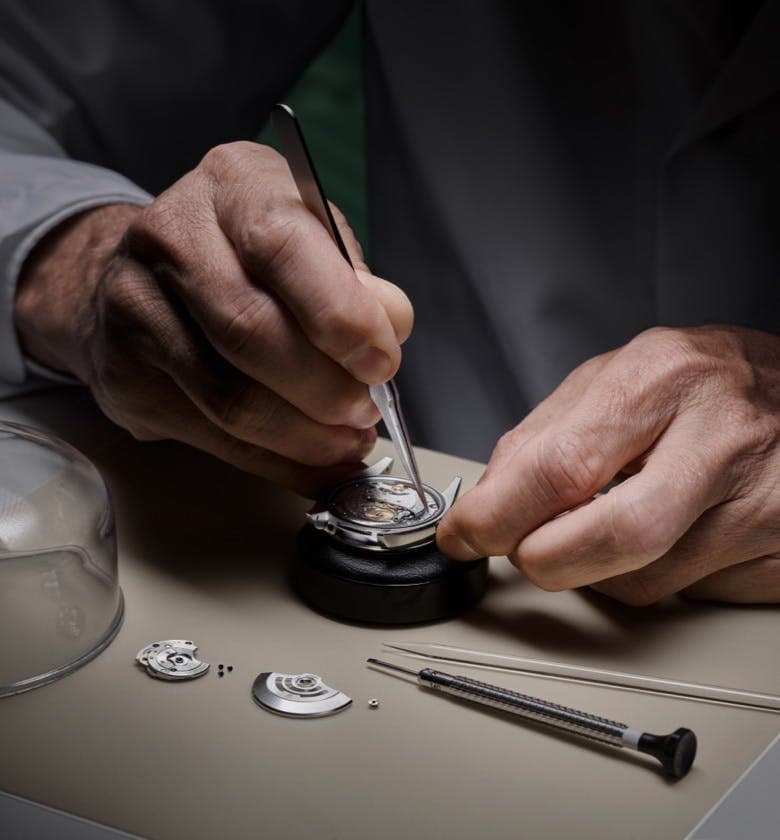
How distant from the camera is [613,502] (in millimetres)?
663

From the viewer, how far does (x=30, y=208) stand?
1.09 m

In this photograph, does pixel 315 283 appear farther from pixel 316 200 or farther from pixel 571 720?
pixel 571 720

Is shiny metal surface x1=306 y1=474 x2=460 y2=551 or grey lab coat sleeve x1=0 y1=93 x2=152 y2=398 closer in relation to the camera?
shiny metal surface x1=306 y1=474 x2=460 y2=551

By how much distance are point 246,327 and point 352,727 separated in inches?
11.1

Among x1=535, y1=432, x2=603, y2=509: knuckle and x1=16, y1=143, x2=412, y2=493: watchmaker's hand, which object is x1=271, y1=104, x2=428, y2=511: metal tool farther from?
x1=535, y1=432, x2=603, y2=509: knuckle

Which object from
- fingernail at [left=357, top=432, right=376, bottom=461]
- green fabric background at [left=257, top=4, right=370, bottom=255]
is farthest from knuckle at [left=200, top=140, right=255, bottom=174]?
green fabric background at [left=257, top=4, right=370, bottom=255]

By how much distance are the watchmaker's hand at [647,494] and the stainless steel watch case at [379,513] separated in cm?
2

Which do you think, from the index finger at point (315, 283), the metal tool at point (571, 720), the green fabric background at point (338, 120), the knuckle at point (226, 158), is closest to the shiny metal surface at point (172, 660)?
the metal tool at point (571, 720)

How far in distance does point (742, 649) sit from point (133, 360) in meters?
0.49

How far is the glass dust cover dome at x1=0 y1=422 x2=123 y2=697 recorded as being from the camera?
25.3 inches

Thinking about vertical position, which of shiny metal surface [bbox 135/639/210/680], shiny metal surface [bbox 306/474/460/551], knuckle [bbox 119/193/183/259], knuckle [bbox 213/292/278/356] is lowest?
shiny metal surface [bbox 135/639/210/680]

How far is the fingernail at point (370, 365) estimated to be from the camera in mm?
718

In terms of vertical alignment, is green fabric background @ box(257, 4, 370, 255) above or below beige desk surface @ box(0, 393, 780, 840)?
above

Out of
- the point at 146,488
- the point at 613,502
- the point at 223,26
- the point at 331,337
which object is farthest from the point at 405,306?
the point at 223,26
